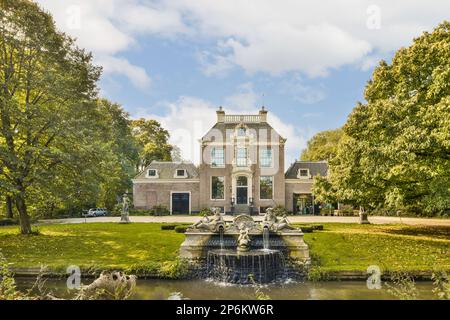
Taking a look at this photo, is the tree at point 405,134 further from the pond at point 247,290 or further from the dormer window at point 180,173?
the dormer window at point 180,173

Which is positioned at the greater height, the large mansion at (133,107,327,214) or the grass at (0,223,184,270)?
the large mansion at (133,107,327,214)

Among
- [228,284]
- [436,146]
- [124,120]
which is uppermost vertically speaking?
[124,120]

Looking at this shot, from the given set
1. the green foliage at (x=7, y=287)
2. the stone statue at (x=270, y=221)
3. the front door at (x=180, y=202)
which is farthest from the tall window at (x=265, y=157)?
the green foliage at (x=7, y=287)

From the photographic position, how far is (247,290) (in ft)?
34.6

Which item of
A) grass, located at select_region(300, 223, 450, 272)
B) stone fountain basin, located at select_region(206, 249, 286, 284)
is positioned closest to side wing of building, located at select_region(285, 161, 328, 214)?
grass, located at select_region(300, 223, 450, 272)

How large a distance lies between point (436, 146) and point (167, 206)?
2833cm

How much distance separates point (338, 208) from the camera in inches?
1451

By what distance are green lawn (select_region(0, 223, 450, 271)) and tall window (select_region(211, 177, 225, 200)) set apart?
16883 mm

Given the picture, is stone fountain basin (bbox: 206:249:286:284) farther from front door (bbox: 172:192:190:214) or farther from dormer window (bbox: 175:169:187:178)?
dormer window (bbox: 175:169:187:178)

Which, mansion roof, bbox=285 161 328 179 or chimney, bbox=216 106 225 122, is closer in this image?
mansion roof, bbox=285 161 328 179

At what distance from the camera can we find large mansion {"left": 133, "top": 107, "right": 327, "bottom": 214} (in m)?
36.0

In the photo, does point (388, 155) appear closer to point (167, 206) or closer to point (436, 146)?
point (436, 146)

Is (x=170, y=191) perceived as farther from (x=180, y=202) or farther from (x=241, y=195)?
(x=241, y=195)
